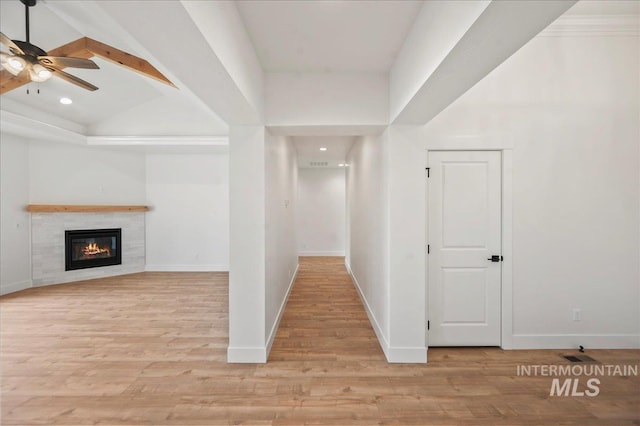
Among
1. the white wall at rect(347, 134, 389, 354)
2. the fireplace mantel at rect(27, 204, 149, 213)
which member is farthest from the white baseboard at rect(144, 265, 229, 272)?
the white wall at rect(347, 134, 389, 354)

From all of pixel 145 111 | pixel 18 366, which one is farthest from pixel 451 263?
pixel 145 111

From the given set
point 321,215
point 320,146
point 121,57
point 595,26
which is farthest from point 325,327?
point 321,215

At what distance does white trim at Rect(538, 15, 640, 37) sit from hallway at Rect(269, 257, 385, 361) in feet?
12.7

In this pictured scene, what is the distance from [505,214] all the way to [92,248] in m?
7.55

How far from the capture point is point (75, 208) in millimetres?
5254

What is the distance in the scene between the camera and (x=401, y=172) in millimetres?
2562

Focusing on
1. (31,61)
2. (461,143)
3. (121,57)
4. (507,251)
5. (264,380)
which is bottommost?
(264,380)

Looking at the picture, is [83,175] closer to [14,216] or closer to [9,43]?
[14,216]

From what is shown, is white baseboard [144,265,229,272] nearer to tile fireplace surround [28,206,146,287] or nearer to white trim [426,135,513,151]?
tile fireplace surround [28,206,146,287]

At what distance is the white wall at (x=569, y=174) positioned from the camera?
8.81ft

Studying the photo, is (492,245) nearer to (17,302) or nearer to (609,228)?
(609,228)

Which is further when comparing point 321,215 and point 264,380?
point 321,215

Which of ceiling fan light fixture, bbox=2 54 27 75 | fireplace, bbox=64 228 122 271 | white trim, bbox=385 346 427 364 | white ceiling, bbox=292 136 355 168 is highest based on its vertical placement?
ceiling fan light fixture, bbox=2 54 27 75

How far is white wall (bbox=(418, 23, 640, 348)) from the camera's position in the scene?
2.69m
